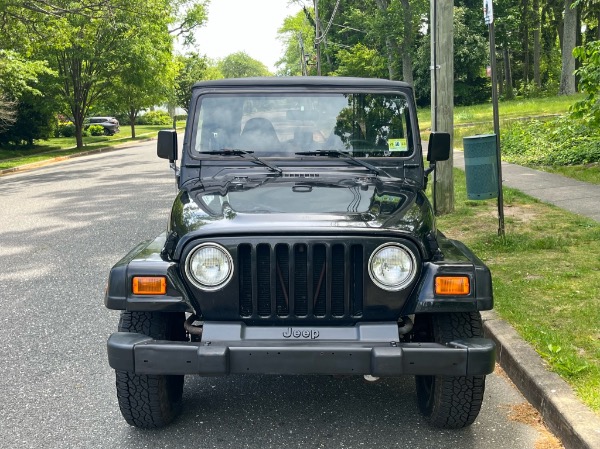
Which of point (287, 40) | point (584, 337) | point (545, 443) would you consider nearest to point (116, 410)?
point (545, 443)

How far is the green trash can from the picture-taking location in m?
7.63

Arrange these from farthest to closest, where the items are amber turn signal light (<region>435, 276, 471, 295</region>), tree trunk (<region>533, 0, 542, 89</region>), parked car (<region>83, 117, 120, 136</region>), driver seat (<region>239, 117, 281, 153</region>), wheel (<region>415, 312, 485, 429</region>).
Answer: parked car (<region>83, 117, 120, 136</region>), tree trunk (<region>533, 0, 542, 89</region>), driver seat (<region>239, 117, 281, 153</region>), wheel (<region>415, 312, 485, 429</region>), amber turn signal light (<region>435, 276, 471, 295</region>)

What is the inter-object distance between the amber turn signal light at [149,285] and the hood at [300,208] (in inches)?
9.0

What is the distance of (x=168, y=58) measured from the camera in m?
35.6

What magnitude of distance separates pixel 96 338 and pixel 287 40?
115m

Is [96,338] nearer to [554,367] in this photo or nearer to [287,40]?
[554,367]

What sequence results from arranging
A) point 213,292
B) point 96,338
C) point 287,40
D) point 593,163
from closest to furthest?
point 213,292, point 96,338, point 593,163, point 287,40

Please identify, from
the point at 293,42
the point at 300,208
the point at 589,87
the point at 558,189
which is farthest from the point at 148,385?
the point at 293,42

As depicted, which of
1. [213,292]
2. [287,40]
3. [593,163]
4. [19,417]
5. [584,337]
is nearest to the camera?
[213,292]

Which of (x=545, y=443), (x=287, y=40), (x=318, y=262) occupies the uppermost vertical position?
(x=287, y=40)

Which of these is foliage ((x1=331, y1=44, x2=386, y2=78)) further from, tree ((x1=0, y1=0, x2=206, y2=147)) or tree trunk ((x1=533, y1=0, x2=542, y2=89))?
tree trunk ((x1=533, y1=0, x2=542, y2=89))

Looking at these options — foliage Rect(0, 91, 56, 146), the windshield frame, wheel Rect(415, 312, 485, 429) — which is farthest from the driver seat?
foliage Rect(0, 91, 56, 146)

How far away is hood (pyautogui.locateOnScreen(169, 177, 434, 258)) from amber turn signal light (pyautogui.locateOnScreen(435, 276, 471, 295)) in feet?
0.78

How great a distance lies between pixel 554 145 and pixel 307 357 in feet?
48.4
